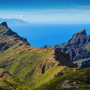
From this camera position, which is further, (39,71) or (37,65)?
(37,65)

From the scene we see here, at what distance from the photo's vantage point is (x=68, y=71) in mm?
109438

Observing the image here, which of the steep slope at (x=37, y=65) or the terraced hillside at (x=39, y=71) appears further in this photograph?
the steep slope at (x=37, y=65)

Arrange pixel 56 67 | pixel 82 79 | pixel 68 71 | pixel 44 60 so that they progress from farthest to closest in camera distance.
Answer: pixel 44 60, pixel 56 67, pixel 68 71, pixel 82 79

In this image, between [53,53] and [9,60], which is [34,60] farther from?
[9,60]

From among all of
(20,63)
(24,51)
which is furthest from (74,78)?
(24,51)

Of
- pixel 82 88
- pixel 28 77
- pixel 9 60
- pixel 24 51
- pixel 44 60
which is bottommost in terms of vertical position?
pixel 82 88

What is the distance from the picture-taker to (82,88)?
241 ft

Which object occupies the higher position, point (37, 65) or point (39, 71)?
point (37, 65)

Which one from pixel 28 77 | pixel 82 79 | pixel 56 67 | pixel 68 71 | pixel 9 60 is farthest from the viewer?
pixel 9 60

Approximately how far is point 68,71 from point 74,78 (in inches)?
757

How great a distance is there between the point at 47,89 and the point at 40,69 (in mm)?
49005

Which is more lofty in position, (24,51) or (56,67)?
(24,51)

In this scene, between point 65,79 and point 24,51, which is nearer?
point 65,79

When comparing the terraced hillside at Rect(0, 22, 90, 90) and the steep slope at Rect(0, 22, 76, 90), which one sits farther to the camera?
the steep slope at Rect(0, 22, 76, 90)
